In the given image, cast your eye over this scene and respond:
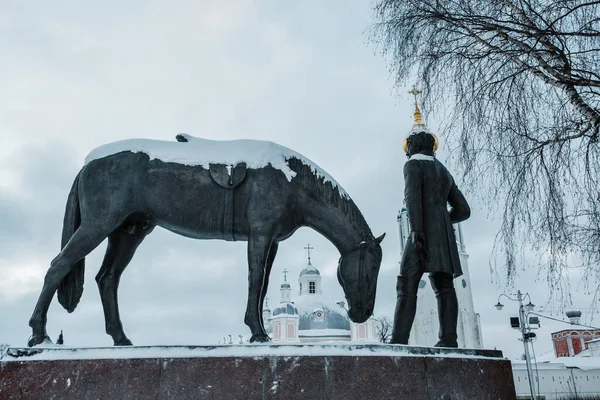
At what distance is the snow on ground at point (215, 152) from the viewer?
16.8ft

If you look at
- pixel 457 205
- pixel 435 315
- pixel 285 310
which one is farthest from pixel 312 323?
pixel 457 205

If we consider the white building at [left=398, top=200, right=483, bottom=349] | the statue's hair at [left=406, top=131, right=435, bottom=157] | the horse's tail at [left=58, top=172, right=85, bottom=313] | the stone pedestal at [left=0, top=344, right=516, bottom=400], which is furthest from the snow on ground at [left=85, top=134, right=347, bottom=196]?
the white building at [left=398, top=200, right=483, bottom=349]

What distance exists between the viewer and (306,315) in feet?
205

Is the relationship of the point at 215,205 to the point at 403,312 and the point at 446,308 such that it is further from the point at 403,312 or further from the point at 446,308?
the point at 446,308

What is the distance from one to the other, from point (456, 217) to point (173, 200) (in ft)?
10.1

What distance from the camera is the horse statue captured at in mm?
4941

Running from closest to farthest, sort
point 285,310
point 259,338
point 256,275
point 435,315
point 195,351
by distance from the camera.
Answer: point 195,351 < point 259,338 < point 256,275 < point 435,315 < point 285,310

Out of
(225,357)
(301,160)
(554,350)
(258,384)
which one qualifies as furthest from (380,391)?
(554,350)

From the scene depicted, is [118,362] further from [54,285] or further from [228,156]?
[228,156]

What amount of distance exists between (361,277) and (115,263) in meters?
2.52

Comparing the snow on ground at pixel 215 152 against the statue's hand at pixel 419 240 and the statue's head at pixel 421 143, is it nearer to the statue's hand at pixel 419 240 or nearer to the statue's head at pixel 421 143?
the statue's hand at pixel 419 240

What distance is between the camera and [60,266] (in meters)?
4.84

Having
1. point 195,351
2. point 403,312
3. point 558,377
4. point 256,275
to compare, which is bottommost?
point 195,351

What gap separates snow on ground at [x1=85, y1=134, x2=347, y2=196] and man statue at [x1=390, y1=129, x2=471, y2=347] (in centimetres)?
78
